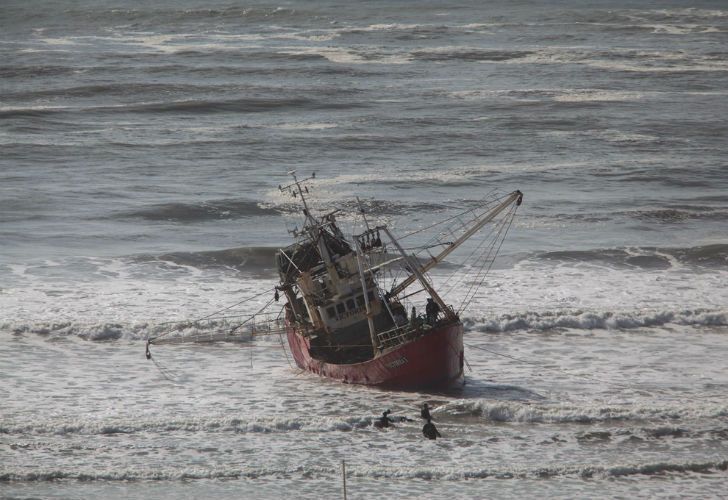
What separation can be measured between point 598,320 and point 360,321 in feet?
27.4

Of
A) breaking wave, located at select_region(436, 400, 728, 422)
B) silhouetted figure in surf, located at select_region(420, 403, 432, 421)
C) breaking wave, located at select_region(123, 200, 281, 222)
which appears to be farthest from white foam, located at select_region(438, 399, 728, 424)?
breaking wave, located at select_region(123, 200, 281, 222)

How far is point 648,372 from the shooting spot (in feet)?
95.2

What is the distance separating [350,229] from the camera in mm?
42219

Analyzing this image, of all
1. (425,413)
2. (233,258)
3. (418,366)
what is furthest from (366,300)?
(233,258)

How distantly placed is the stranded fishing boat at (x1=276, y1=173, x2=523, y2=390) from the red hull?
22 millimetres

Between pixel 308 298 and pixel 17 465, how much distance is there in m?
7.96

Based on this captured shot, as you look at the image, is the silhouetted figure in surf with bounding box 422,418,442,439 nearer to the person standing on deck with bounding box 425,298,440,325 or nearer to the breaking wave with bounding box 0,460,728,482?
the breaking wave with bounding box 0,460,728,482

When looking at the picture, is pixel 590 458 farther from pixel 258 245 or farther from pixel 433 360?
pixel 258 245

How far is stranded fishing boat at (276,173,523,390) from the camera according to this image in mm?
26500

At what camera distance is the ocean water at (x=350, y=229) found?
77.8 ft

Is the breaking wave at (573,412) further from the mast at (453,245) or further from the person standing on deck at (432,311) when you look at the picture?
the mast at (453,245)

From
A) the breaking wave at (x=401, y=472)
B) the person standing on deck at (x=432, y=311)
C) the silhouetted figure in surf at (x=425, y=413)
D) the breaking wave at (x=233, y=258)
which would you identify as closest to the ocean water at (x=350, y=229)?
the breaking wave at (x=401, y=472)

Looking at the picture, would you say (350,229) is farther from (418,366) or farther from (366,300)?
(418,366)

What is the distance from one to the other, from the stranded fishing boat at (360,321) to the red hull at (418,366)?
0.02 metres
